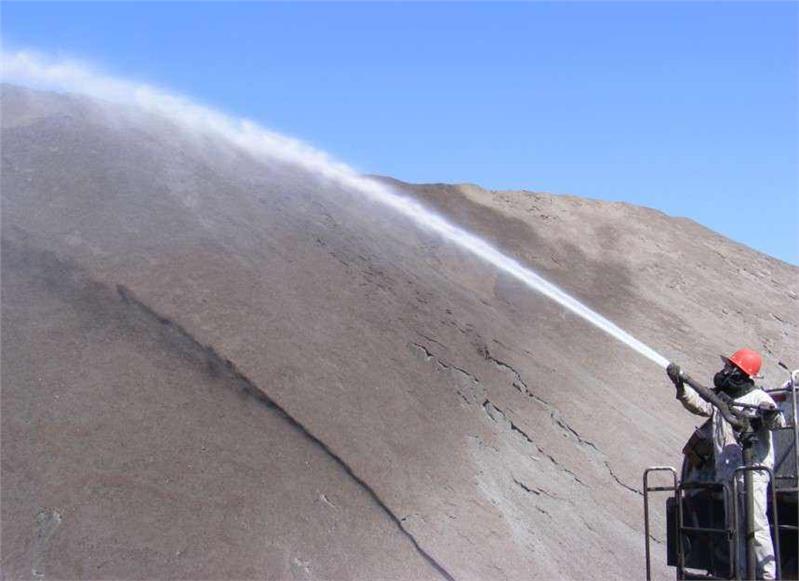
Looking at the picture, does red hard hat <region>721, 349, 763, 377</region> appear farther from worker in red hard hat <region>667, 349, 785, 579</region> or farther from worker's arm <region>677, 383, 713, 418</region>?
worker's arm <region>677, 383, 713, 418</region>

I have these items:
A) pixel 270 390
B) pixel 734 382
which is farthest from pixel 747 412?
pixel 270 390

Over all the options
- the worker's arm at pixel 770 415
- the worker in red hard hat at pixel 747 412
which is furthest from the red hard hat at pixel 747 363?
the worker's arm at pixel 770 415

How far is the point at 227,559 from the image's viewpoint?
9.80 meters

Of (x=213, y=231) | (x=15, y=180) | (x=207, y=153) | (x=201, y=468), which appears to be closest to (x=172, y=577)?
(x=201, y=468)

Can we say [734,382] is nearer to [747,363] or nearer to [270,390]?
[747,363]

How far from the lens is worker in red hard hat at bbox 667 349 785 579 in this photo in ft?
19.7

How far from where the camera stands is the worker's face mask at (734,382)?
6402 millimetres

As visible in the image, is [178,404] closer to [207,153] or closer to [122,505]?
[122,505]

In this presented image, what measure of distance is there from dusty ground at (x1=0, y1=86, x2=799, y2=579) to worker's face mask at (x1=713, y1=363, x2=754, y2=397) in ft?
17.8

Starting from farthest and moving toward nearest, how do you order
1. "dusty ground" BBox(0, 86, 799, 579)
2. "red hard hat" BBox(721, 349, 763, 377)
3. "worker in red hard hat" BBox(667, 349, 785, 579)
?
"dusty ground" BBox(0, 86, 799, 579)
"red hard hat" BBox(721, 349, 763, 377)
"worker in red hard hat" BBox(667, 349, 785, 579)

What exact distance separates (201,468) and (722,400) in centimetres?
647

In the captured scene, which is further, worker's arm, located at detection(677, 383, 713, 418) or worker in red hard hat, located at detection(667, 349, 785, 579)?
worker's arm, located at detection(677, 383, 713, 418)

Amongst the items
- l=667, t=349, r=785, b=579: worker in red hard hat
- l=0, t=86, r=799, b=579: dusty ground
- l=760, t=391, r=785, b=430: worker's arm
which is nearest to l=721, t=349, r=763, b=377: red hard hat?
l=667, t=349, r=785, b=579: worker in red hard hat

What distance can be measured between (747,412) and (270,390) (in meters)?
7.50
